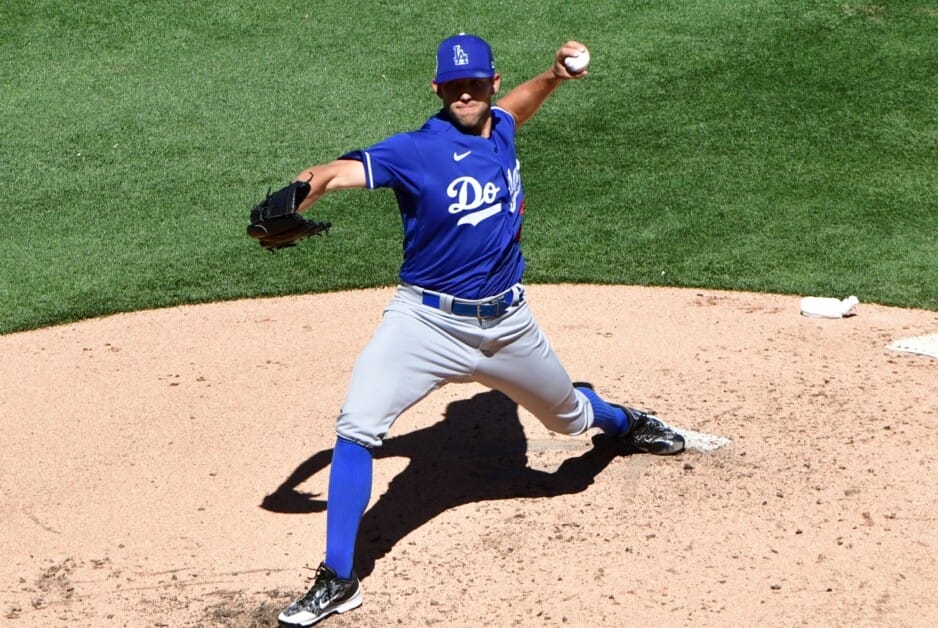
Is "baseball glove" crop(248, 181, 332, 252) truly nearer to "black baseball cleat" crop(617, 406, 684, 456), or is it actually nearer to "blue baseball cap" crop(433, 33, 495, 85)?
"blue baseball cap" crop(433, 33, 495, 85)

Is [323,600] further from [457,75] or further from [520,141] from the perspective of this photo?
[520,141]

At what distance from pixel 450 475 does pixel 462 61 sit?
1.81 meters

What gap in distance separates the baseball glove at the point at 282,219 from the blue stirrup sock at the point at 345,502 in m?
0.77

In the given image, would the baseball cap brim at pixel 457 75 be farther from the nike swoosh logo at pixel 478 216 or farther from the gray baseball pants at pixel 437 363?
the gray baseball pants at pixel 437 363

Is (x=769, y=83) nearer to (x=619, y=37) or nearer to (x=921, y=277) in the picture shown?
(x=619, y=37)

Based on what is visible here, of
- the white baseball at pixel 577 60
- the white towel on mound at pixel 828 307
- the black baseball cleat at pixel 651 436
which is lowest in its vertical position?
the white towel on mound at pixel 828 307

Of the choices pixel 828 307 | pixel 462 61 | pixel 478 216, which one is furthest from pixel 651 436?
pixel 828 307

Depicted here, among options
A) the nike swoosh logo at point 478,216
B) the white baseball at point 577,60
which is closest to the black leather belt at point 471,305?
the nike swoosh logo at point 478,216

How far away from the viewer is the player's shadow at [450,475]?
16.0 feet

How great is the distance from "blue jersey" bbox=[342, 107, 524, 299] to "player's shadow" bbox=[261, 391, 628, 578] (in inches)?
39.6

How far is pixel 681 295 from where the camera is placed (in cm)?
719

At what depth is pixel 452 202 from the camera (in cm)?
432

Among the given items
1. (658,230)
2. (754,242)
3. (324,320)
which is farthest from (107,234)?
(754,242)

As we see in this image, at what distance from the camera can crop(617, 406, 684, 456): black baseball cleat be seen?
523cm
